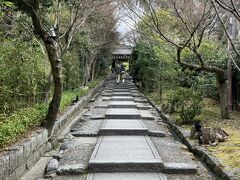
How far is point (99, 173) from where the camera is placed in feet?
24.3

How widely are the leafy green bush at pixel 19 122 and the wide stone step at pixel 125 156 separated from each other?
1662mm

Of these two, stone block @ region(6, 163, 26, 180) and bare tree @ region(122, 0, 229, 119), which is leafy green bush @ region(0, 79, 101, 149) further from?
bare tree @ region(122, 0, 229, 119)

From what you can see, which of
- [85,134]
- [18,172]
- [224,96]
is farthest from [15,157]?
[224,96]

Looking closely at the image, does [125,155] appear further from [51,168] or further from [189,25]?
[189,25]

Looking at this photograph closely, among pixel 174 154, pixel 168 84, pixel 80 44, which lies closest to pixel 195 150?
pixel 174 154

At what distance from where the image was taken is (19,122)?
9.05 m

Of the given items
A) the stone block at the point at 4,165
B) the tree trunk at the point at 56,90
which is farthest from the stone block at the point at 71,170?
the tree trunk at the point at 56,90

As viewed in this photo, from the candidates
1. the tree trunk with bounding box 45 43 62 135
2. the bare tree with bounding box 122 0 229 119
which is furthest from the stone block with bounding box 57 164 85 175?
the bare tree with bounding box 122 0 229 119

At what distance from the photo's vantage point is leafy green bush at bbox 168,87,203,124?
1228 centimetres

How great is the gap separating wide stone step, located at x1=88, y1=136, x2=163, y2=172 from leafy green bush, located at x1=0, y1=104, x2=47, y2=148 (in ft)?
5.45

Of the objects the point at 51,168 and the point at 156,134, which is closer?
the point at 51,168

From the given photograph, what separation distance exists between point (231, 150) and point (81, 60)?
70.6ft

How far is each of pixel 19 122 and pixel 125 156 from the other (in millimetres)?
2657

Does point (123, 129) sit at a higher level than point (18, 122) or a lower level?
lower
